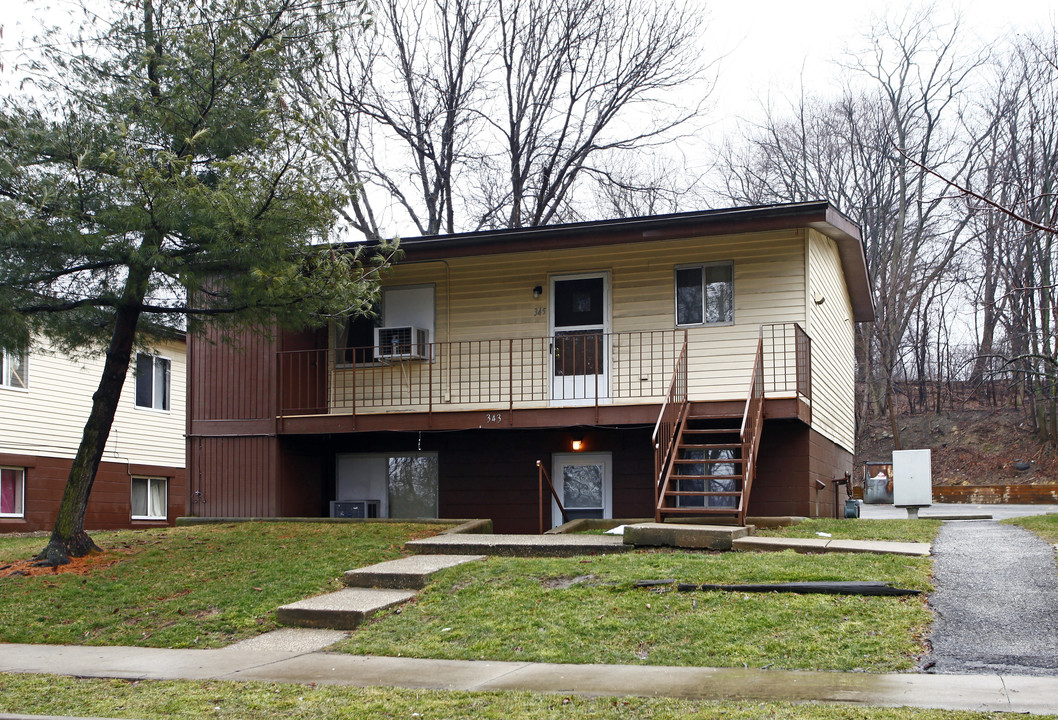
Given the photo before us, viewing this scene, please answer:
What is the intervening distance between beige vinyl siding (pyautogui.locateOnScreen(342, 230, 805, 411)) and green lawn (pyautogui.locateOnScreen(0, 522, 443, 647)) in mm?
2943

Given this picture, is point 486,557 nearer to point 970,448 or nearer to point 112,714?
point 112,714

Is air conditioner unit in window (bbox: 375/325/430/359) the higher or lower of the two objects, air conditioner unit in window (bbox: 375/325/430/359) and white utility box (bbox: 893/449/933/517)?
the higher

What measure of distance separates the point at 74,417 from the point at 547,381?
12.8 meters

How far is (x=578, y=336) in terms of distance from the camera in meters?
13.9

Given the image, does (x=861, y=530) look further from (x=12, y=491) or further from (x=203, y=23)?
(x=12, y=491)

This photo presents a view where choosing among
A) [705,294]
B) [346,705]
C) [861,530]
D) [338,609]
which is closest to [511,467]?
[705,294]

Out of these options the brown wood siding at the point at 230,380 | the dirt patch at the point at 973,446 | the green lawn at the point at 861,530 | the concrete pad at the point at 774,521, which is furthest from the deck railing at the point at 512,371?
the dirt patch at the point at 973,446

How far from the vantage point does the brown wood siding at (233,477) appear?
49.3 ft

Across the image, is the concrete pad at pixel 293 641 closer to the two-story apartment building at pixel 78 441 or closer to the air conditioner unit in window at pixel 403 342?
the air conditioner unit in window at pixel 403 342

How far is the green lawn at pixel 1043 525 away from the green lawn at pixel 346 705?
7.01m

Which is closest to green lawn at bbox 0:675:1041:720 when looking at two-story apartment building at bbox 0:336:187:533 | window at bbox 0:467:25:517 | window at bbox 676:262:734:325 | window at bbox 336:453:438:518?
window at bbox 676:262:734:325

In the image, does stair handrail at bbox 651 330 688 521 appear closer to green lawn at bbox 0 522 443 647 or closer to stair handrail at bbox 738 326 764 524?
stair handrail at bbox 738 326 764 524

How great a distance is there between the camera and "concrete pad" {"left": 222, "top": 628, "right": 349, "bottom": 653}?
7.29 m

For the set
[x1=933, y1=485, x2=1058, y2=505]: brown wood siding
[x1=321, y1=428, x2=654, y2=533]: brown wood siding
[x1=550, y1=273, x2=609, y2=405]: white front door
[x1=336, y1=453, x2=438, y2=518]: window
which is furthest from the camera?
[x1=933, y1=485, x2=1058, y2=505]: brown wood siding
